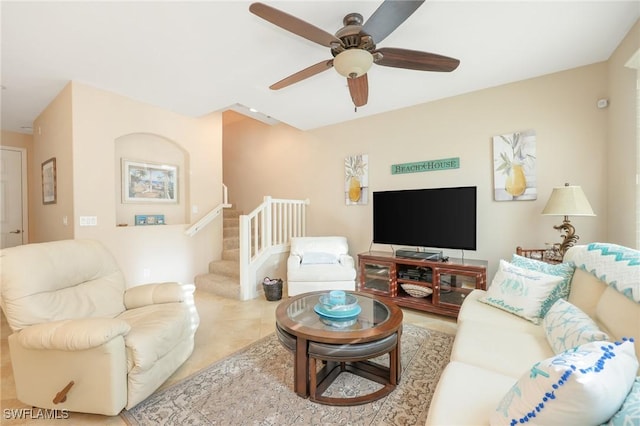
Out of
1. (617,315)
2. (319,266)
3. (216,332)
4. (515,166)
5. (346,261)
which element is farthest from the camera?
(346,261)

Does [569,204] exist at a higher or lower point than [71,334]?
higher

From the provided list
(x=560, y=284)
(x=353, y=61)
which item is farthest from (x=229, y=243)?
(x=560, y=284)

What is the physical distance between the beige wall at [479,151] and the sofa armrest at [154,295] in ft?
8.67

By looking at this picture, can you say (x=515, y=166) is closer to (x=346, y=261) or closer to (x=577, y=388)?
(x=346, y=261)

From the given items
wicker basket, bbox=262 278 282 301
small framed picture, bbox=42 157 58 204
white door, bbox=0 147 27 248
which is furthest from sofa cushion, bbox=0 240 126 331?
white door, bbox=0 147 27 248

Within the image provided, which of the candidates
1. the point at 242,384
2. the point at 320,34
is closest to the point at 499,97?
the point at 320,34

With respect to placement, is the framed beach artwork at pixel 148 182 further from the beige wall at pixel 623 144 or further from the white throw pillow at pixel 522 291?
the beige wall at pixel 623 144

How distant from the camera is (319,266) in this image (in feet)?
11.6

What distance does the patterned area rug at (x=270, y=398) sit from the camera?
1.53 m

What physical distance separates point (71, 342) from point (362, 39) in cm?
246

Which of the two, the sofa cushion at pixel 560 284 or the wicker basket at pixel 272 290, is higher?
the sofa cushion at pixel 560 284

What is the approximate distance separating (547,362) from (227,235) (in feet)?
15.6

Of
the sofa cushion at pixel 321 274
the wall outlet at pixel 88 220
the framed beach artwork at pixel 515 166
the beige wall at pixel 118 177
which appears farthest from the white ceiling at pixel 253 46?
the sofa cushion at pixel 321 274

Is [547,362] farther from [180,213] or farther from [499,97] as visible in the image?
[180,213]
